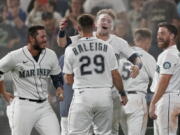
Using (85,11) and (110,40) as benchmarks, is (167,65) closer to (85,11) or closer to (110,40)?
(110,40)

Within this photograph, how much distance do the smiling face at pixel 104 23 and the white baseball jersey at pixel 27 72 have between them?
959mm

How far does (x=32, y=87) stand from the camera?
26.9ft

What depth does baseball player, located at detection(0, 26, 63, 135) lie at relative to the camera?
8.09m

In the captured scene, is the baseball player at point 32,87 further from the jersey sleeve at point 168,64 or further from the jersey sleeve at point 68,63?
the jersey sleeve at point 168,64

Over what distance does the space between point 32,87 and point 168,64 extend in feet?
5.22

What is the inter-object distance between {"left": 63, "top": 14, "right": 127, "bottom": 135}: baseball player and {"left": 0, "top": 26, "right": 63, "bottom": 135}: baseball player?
1.00 ft

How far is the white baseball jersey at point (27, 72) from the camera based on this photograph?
820 cm

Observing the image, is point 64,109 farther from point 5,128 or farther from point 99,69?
point 5,128

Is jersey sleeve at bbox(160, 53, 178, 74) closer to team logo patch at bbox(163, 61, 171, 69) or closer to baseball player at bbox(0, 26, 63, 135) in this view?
team logo patch at bbox(163, 61, 171, 69)

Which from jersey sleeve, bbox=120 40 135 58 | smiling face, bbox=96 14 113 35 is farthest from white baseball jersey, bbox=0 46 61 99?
jersey sleeve, bbox=120 40 135 58

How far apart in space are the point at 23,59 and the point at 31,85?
32 cm

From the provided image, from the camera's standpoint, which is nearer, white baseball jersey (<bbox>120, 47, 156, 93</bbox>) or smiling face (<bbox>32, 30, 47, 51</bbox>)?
smiling face (<bbox>32, 30, 47, 51</bbox>)

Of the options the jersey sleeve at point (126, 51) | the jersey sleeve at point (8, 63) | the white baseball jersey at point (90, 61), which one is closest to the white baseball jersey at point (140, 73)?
the jersey sleeve at point (126, 51)

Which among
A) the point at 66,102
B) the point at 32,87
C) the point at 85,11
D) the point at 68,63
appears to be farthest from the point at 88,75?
the point at 85,11
